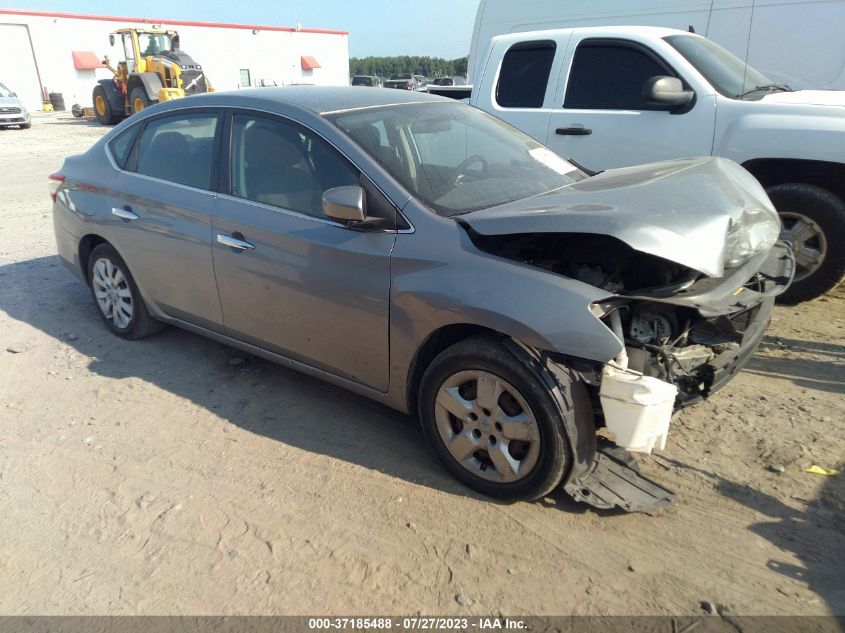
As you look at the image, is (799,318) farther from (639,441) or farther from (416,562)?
(416,562)

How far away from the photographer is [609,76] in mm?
5648

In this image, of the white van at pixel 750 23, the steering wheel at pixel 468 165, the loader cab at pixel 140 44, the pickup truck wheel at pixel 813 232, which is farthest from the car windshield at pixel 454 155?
the loader cab at pixel 140 44

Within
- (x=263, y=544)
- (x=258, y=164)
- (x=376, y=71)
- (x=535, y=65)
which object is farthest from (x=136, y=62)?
(x=376, y=71)

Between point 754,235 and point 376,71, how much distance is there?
238 ft

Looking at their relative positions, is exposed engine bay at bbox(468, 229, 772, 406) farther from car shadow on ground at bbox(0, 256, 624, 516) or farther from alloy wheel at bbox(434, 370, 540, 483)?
car shadow on ground at bbox(0, 256, 624, 516)

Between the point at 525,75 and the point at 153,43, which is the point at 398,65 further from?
the point at 525,75

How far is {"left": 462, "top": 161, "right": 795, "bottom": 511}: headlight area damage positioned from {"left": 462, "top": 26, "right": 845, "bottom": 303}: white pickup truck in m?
1.86

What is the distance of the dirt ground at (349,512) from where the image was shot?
2502mm

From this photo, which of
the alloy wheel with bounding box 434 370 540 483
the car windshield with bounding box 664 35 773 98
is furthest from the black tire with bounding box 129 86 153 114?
the alloy wheel with bounding box 434 370 540 483

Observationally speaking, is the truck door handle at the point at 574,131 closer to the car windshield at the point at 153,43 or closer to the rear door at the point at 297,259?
the rear door at the point at 297,259

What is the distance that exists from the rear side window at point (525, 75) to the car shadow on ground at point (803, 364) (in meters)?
3.01

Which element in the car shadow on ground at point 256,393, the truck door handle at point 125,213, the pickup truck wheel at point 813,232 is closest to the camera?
the car shadow on ground at point 256,393

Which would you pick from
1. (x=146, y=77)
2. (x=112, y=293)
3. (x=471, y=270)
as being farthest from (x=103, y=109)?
(x=471, y=270)

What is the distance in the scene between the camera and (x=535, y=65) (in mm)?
6055
